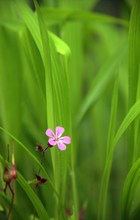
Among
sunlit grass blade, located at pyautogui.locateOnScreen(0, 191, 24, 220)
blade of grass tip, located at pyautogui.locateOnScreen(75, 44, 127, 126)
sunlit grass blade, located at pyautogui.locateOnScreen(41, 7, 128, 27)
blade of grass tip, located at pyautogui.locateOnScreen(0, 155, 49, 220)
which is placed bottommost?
blade of grass tip, located at pyautogui.locateOnScreen(0, 155, 49, 220)

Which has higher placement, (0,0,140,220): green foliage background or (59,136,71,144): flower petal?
(0,0,140,220): green foliage background

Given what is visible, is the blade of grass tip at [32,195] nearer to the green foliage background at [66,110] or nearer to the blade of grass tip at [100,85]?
the green foliage background at [66,110]

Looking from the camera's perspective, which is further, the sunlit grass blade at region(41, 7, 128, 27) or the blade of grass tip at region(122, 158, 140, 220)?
the sunlit grass blade at region(41, 7, 128, 27)

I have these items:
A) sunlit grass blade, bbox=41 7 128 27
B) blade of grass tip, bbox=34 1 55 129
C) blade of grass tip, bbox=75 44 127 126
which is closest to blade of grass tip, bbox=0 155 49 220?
blade of grass tip, bbox=34 1 55 129

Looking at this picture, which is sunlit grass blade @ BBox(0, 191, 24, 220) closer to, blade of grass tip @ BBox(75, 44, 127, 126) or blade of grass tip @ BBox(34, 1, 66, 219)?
blade of grass tip @ BBox(34, 1, 66, 219)

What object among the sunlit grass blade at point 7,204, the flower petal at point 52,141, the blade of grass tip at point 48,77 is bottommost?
the sunlit grass blade at point 7,204

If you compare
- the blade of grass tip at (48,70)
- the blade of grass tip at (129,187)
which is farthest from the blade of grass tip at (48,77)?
the blade of grass tip at (129,187)


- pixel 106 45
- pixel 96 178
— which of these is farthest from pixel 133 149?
pixel 106 45

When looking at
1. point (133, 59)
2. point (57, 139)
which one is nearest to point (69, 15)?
point (133, 59)
